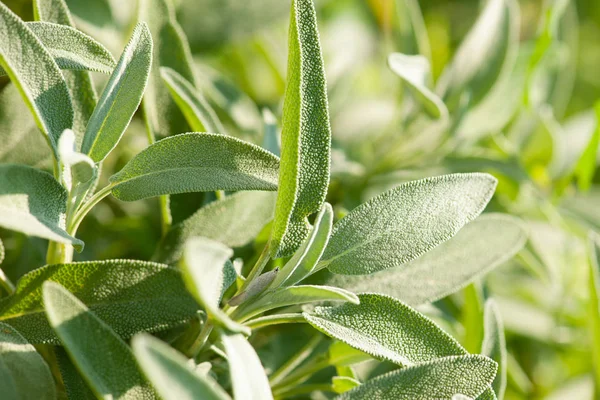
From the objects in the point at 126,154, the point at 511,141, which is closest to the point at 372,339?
the point at 126,154

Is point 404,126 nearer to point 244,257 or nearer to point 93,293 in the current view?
point 244,257

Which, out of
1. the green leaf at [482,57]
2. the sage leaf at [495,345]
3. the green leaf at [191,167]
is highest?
the green leaf at [191,167]

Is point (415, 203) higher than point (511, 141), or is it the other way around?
point (415, 203)

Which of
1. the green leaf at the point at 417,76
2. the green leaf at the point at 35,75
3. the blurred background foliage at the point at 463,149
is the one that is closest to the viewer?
the green leaf at the point at 35,75

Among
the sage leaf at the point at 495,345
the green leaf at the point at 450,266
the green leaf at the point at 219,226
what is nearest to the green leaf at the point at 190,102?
the green leaf at the point at 219,226

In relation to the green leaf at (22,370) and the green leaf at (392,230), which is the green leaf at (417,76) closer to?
the green leaf at (392,230)

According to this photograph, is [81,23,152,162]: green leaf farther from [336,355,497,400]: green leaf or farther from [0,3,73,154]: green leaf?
[336,355,497,400]: green leaf

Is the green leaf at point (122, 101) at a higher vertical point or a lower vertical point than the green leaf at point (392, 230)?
higher
